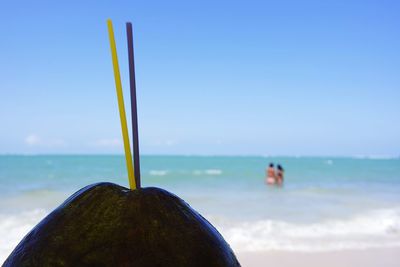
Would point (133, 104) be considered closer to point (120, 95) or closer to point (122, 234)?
point (120, 95)

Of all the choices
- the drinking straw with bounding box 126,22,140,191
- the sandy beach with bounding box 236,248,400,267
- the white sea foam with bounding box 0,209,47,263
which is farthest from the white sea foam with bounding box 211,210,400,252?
the drinking straw with bounding box 126,22,140,191

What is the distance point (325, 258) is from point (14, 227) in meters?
4.98

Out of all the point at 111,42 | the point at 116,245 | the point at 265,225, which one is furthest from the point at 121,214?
the point at 265,225

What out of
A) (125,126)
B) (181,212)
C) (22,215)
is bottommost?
(22,215)

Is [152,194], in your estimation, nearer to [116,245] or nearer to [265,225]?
[116,245]

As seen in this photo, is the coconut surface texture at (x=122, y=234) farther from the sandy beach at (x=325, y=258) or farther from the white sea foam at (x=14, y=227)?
the white sea foam at (x=14, y=227)

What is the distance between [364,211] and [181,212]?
952 cm

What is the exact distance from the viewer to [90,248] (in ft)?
3.93

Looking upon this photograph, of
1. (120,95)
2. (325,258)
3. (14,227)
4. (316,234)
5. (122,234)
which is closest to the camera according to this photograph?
(122,234)

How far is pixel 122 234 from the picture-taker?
1219 millimetres

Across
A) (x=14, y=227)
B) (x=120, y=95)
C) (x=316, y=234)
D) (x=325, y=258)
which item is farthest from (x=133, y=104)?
(x=14, y=227)

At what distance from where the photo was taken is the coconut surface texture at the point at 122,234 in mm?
1190

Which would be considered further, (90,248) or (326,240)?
(326,240)

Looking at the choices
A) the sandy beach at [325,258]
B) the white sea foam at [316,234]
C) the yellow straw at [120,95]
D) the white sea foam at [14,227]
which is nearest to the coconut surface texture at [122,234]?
the yellow straw at [120,95]
